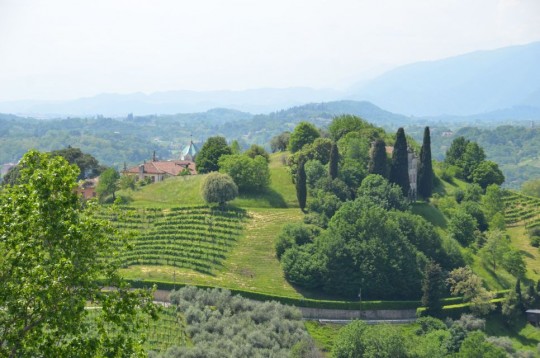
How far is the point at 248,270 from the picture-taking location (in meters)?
63.8

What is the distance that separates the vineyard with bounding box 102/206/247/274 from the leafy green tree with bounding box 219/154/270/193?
587 centimetres

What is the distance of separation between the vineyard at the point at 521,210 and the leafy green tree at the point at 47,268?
7027 centimetres

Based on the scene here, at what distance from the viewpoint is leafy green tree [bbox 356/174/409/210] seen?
74188 millimetres

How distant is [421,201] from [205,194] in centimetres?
2682

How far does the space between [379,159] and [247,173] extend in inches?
623

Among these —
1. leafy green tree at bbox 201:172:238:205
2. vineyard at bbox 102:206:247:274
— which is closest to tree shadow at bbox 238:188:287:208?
vineyard at bbox 102:206:247:274

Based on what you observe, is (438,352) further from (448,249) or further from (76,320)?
(76,320)

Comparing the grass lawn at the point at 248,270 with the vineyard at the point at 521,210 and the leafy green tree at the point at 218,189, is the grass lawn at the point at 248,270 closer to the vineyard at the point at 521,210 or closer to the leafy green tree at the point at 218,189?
the leafy green tree at the point at 218,189

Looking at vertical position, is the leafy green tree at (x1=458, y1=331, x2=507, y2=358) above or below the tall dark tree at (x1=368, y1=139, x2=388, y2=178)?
below

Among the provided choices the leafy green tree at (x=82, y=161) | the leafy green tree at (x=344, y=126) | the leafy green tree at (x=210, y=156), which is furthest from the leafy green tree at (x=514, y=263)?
the leafy green tree at (x=82, y=161)

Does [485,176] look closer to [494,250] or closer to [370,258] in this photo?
[494,250]

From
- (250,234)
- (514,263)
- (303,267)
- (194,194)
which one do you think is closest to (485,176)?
(514,263)

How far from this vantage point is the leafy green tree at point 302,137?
96.1 meters

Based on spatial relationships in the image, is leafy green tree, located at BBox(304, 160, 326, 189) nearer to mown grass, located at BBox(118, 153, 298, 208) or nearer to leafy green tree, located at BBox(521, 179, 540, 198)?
mown grass, located at BBox(118, 153, 298, 208)
